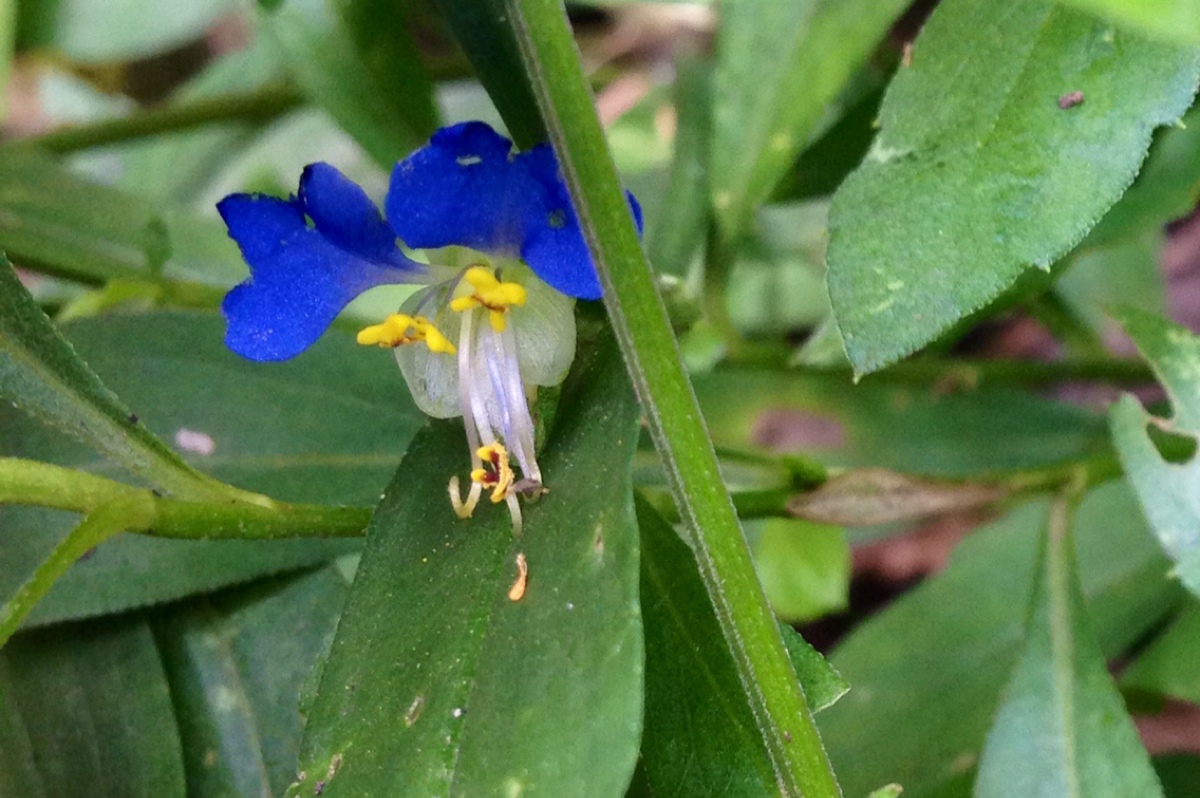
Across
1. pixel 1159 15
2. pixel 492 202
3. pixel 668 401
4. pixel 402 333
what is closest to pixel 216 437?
pixel 402 333

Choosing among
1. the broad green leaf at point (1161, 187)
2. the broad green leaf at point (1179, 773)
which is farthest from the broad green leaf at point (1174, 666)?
the broad green leaf at point (1161, 187)

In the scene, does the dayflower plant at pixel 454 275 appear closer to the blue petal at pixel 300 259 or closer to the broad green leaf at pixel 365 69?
the blue petal at pixel 300 259

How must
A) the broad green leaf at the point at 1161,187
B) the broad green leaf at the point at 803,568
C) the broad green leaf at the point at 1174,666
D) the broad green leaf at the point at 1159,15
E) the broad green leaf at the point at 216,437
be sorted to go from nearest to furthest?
1. the broad green leaf at the point at 1159,15
2. the broad green leaf at the point at 216,437
3. the broad green leaf at the point at 1161,187
4. the broad green leaf at the point at 1174,666
5. the broad green leaf at the point at 803,568

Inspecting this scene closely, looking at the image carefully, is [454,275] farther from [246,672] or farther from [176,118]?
[176,118]

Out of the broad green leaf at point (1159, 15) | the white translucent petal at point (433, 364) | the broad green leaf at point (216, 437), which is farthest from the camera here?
the broad green leaf at point (216, 437)

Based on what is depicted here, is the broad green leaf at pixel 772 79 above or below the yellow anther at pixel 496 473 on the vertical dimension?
above

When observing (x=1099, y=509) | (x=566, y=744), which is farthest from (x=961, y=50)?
(x=1099, y=509)
